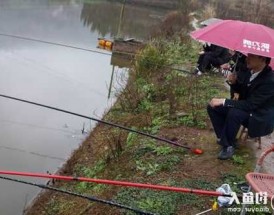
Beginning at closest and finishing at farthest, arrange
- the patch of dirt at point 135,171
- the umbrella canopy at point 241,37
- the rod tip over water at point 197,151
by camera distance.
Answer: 1. the umbrella canopy at point 241,37
2. the patch of dirt at point 135,171
3. the rod tip over water at point 197,151

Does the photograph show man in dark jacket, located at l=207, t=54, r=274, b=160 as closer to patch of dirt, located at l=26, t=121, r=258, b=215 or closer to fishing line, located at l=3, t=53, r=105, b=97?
patch of dirt, located at l=26, t=121, r=258, b=215

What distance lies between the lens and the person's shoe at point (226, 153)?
15.4ft

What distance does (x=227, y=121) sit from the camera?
4.48 m

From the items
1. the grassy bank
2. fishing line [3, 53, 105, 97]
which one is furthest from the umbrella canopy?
fishing line [3, 53, 105, 97]

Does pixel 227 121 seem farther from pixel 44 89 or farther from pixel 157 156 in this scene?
pixel 44 89

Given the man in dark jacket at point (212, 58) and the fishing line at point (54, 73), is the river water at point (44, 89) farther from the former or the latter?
the man in dark jacket at point (212, 58)

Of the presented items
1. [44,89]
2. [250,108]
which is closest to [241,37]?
[250,108]

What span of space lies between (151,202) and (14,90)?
6810 millimetres

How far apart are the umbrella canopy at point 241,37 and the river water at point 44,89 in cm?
331

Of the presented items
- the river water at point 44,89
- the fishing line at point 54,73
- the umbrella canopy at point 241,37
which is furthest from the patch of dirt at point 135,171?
the fishing line at point 54,73

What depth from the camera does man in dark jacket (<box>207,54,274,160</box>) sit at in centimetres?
415

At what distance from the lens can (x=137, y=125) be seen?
6.85m

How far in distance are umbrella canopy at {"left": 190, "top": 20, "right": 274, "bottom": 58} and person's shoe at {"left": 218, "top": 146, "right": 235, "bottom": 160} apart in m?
1.24

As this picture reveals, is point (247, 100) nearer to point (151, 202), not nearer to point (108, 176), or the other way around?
point (151, 202)
